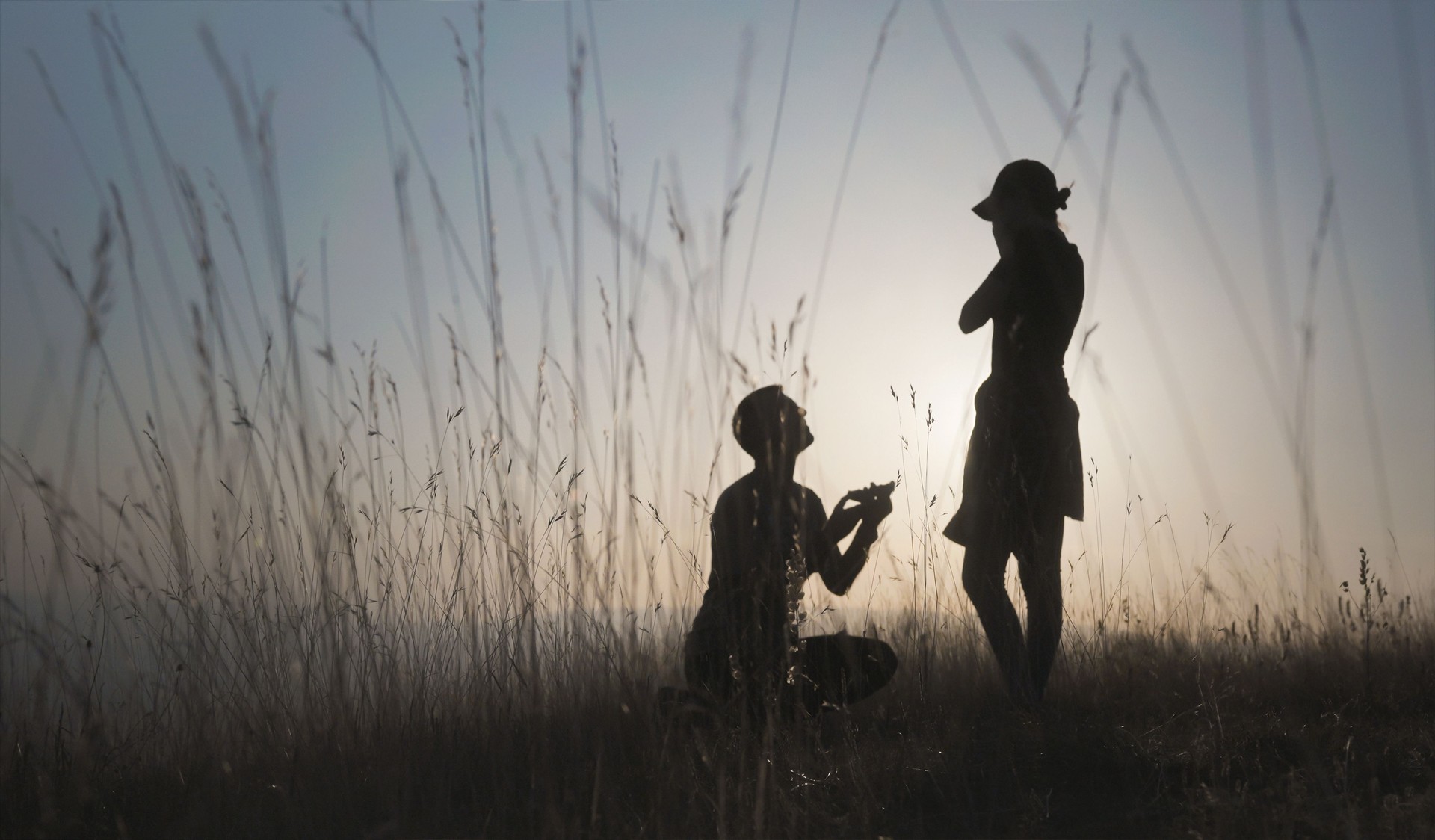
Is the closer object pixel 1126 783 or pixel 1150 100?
pixel 1126 783

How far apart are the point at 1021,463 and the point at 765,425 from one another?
753 mm

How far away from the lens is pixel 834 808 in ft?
5.14

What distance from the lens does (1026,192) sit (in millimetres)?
2322

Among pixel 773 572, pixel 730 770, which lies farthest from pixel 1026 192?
pixel 730 770

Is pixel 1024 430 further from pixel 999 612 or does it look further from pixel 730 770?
pixel 730 770

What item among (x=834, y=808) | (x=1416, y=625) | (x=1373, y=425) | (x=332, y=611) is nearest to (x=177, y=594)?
(x=332, y=611)

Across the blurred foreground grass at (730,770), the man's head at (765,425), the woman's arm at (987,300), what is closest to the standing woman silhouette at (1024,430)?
the woman's arm at (987,300)

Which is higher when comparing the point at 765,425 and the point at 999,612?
the point at 765,425

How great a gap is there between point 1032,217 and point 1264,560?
1.41 m

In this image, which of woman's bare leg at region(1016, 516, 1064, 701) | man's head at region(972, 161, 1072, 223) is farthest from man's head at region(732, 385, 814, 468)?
man's head at region(972, 161, 1072, 223)

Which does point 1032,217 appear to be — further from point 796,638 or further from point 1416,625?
point 1416,625

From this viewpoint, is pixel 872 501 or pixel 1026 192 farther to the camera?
pixel 1026 192

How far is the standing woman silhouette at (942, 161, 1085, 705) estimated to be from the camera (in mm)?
2181

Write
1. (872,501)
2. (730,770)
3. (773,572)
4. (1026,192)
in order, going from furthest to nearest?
(1026,192), (872,501), (773,572), (730,770)
